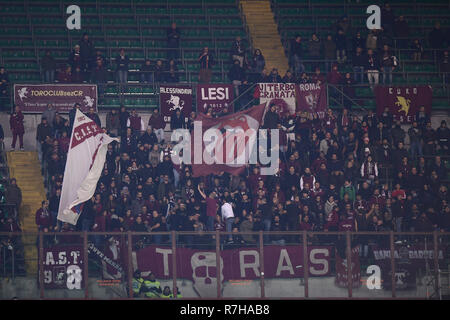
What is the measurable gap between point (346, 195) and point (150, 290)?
6181mm

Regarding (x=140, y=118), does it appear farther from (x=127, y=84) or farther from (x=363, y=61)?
(x=363, y=61)

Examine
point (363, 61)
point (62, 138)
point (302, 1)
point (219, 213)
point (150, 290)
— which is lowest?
point (150, 290)

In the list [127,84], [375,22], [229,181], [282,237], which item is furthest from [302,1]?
[282,237]

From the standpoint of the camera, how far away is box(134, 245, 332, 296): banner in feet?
85.7

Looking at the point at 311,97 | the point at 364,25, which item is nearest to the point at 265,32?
the point at 364,25

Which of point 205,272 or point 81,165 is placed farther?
A: point 81,165

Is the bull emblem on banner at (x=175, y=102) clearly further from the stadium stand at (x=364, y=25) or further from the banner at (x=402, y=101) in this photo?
the banner at (x=402, y=101)

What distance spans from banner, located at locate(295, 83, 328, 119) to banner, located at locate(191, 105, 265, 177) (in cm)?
156

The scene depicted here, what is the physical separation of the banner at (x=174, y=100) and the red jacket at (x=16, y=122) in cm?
424

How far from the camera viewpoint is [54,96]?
107ft

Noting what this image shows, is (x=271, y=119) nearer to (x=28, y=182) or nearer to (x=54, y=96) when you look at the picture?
(x=54, y=96)

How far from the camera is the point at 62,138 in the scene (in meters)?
30.3

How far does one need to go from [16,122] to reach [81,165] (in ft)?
11.6

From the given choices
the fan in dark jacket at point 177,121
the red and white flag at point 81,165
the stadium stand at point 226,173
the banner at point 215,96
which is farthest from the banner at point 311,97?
the red and white flag at point 81,165
